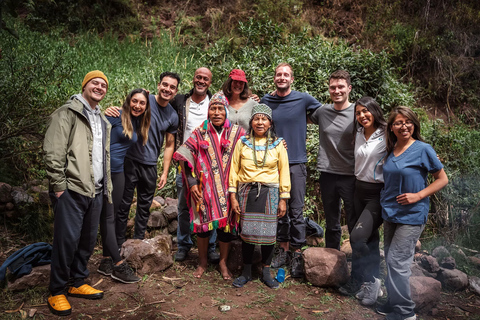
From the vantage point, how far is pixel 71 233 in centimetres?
337

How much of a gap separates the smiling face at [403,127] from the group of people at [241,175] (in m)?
0.01

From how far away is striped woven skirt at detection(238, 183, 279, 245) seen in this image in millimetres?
3967

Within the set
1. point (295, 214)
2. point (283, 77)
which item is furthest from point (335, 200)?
point (283, 77)

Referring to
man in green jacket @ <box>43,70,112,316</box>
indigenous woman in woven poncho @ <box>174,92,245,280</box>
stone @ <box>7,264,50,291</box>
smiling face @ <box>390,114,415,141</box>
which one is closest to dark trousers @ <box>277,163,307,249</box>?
indigenous woman in woven poncho @ <box>174,92,245,280</box>

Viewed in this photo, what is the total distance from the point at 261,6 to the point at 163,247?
23.3ft

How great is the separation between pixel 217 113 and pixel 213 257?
1.74 m

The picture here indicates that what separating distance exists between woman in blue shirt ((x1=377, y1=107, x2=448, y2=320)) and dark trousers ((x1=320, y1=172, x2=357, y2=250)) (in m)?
0.61

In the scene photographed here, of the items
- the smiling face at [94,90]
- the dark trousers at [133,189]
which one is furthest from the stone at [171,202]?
the smiling face at [94,90]

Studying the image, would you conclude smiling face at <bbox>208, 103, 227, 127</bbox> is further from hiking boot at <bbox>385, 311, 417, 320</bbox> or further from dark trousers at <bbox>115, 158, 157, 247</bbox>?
hiking boot at <bbox>385, 311, 417, 320</bbox>

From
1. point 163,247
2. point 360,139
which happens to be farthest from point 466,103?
point 163,247

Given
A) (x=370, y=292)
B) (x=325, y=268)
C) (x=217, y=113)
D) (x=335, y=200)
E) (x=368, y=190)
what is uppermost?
(x=217, y=113)

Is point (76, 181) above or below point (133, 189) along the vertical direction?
above

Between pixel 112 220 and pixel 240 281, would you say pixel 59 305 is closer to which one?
pixel 112 220

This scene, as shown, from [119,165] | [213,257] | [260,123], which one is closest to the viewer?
[260,123]
